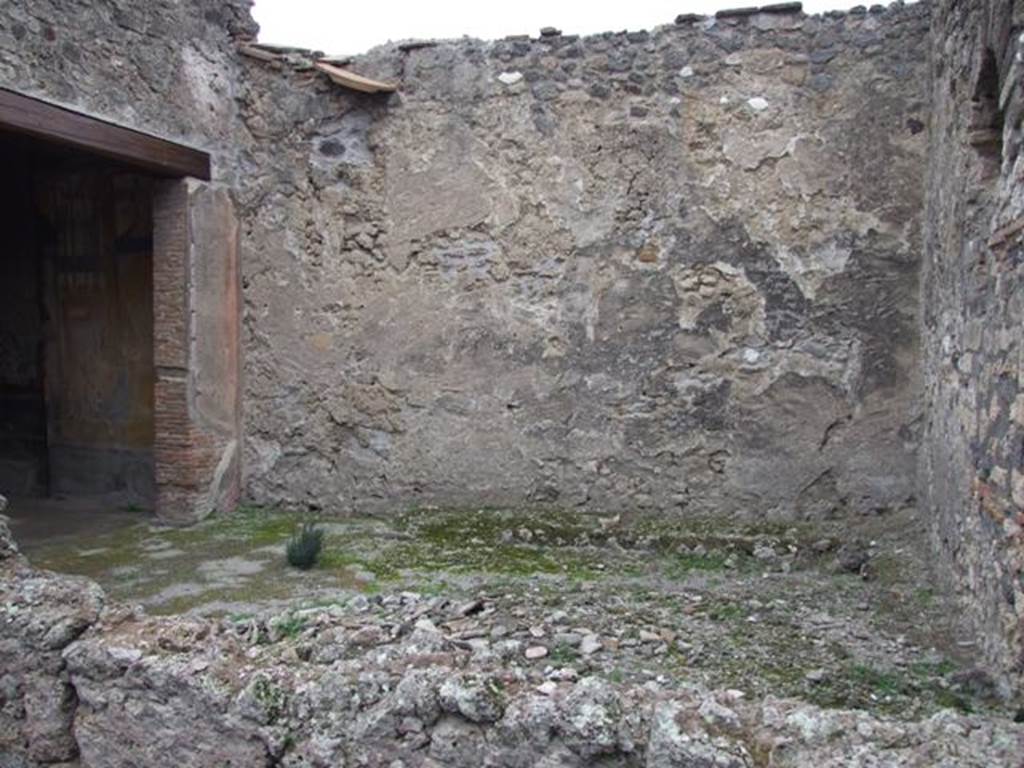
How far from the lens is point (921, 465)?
4.88 m

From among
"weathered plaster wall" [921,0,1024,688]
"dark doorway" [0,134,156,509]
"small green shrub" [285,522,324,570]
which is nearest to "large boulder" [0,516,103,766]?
"small green shrub" [285,522,324,570]

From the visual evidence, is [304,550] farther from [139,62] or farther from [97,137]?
[139,62]

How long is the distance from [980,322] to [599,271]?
266 centimetres

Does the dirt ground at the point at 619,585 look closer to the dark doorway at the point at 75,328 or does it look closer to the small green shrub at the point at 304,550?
the small green shrub at the point at 304,550

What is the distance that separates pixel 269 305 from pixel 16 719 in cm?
372

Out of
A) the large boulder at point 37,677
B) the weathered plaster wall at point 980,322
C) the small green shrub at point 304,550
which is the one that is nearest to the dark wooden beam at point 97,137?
the small green shrub at point 304,550

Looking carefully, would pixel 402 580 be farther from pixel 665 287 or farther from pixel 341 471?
pixel 665 287

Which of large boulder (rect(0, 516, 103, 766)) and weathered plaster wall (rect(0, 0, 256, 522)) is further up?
weathered plaster wall (rect(0, 0, 256, 522))

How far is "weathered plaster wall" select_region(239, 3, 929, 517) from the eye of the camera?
203 inches

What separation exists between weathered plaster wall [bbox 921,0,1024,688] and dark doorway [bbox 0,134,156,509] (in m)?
5.13

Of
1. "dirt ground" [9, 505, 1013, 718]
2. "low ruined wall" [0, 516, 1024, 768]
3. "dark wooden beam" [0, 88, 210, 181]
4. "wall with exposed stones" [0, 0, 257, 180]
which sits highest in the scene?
"wall with exposed stones" [0, 0, 257, 180]

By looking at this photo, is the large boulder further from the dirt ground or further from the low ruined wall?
the dirt ground

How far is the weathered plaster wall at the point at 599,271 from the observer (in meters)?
5.16

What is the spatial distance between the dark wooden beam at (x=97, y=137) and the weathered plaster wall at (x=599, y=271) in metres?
0.57
